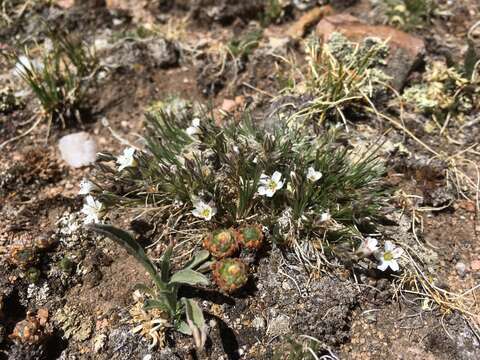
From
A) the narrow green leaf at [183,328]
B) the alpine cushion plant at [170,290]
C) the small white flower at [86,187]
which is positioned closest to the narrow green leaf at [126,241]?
the alpine cushion plant at [170,290]

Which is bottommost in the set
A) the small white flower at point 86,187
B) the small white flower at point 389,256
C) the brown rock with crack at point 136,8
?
the small white flower at point 389,256

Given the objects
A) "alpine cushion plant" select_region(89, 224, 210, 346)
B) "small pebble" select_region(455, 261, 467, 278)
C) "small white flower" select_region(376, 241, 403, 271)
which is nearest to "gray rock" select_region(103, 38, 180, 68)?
"alpine cushion plant" select_region(89, 224, 210, 346)

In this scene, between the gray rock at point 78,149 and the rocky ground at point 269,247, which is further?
the gray rock at point 78,149

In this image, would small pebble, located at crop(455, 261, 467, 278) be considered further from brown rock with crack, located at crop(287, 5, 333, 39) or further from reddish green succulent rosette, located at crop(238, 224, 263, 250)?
brown rock with crack, located at crop(287, 5, 333, 39)

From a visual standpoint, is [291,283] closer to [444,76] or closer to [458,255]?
[458,255]

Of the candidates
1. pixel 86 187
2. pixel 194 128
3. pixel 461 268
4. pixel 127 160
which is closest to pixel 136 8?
pixel 194 128

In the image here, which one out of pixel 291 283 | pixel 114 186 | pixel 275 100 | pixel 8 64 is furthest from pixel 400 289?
pixel 8 64

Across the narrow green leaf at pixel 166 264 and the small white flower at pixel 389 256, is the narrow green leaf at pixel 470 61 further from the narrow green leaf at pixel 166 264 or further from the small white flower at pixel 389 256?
the narrow green leaf at pixel 166 264

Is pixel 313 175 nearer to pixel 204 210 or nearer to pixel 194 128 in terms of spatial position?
pixel 204 210
